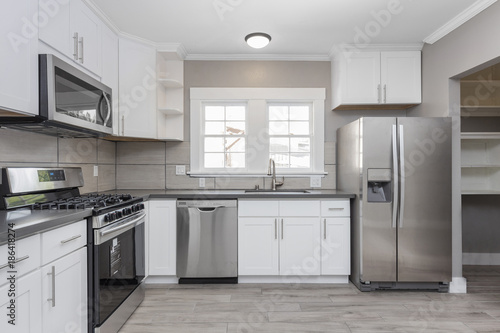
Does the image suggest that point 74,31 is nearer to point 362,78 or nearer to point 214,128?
point 214,128

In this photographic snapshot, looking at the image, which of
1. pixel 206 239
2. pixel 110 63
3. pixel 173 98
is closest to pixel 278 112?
pixel 173 98

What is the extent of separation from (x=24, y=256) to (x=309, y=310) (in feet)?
6.65

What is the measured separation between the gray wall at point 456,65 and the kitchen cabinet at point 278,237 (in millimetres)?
1322

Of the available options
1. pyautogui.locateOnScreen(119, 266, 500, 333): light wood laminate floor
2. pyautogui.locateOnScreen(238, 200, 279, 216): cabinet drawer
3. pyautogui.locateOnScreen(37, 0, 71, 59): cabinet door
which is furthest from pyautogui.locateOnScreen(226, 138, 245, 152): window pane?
pyautogui.locateOnScreen(37, 0, 71, 59): cabinet door

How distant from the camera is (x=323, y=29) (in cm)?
289

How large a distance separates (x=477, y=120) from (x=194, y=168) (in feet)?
11.1

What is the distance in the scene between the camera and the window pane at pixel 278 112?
3.61m

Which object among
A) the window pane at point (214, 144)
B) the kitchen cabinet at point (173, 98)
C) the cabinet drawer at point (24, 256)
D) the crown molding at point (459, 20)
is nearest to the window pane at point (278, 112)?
the window pane at point (214, 144)

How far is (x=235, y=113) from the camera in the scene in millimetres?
3611

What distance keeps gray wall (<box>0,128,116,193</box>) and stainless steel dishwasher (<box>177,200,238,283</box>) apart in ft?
3.11

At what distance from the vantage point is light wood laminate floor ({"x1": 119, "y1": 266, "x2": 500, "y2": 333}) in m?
2.17

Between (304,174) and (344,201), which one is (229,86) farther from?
(344,201)

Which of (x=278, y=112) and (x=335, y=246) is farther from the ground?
(x=278, y=112)

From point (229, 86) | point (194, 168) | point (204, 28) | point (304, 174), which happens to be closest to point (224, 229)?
point (194, 168)
